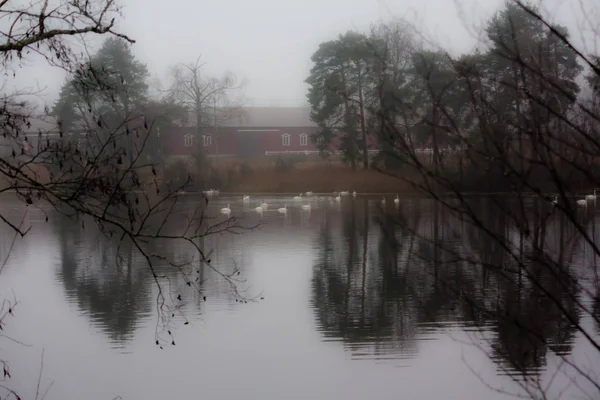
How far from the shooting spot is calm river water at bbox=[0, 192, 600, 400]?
845 centimetres

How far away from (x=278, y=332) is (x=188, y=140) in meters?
48.5

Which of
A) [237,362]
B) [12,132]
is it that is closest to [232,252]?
[237,362]

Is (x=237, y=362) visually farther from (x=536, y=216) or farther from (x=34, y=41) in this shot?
(x=536, y=216)

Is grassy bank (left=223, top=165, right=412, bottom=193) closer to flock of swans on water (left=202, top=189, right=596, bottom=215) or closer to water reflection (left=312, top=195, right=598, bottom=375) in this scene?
flock of swans on water (left=202, top=189, right=596, bottom=215)

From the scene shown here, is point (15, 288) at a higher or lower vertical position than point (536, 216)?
lower

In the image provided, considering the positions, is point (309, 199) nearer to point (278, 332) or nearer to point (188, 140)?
point (188, 140)

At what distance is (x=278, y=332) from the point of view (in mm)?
10680

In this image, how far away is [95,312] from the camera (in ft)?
40.2

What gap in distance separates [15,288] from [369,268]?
683cm

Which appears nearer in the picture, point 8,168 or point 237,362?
point 8,168

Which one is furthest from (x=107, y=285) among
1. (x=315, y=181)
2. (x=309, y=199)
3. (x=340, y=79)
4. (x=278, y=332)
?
(x=315, y=181)

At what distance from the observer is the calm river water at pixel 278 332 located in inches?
332

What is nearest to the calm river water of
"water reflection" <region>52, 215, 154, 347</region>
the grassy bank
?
"water reflection" <region>52, 215, 154, 347</region>

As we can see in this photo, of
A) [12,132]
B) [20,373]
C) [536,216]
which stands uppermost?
[12,132]
